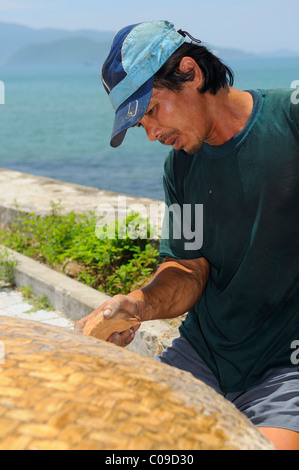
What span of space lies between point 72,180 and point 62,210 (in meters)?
12.1

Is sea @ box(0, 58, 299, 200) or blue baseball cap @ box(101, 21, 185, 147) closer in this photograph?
blue baseball cap @ box(101, 21, 185, 147)

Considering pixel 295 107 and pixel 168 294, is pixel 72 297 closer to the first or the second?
pixel 168 294

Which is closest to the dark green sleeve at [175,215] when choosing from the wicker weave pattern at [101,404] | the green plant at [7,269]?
the wicker weave pattern at [101,404]

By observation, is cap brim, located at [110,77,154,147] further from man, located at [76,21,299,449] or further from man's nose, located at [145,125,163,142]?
man's nose, located at [145,125,163,142]

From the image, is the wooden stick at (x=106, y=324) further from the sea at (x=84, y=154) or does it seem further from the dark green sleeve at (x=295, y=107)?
the sea at (x=84, y=154)

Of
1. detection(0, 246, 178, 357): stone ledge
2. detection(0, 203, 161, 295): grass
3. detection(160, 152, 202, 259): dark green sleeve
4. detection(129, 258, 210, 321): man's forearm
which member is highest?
detection(160, 152, 202, 259): dark green sleeve

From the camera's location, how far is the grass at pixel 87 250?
454cm

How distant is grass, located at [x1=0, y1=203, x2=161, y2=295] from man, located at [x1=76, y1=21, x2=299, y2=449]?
83.4 inches

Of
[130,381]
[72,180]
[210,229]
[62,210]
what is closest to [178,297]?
[210,229]

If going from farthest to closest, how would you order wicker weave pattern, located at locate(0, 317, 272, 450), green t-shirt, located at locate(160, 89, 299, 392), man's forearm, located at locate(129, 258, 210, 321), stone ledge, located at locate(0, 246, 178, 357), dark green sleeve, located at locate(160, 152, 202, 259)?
stone ledge, located at locate(0, 246, 178, 357), dark green sleeve, located at locate(160, 152, 202, 259), man's forearm, located at locate(129, 258, 210, 321), green t-shirt, located at locate(160, 89, 299, 392), wicker weave pattern, located at locate(0, 317, 272, 450)

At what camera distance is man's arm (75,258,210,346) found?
7.25 ft

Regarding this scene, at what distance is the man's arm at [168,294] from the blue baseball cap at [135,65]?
58cm

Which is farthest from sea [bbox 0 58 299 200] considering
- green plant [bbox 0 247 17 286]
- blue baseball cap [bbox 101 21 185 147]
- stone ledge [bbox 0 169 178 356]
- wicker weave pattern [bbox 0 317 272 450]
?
wicker weave pattern [bbox 0 317 272 450]

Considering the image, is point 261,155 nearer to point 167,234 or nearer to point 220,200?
point 220,200
